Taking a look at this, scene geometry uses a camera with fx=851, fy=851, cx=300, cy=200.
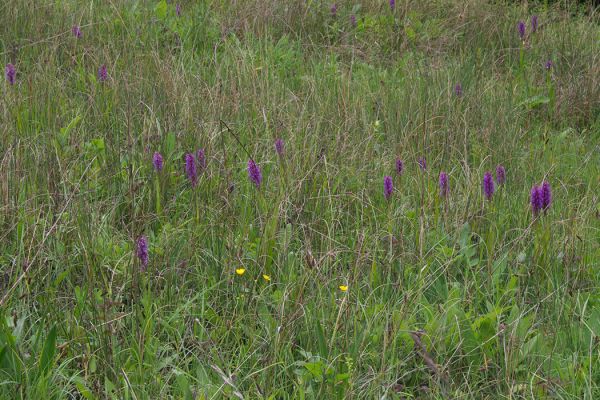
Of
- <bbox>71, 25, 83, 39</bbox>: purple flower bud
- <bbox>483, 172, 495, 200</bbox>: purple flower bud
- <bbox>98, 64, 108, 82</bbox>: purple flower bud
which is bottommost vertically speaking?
<bbox>71, 25, 83, 39</bbox>: purple flower bud

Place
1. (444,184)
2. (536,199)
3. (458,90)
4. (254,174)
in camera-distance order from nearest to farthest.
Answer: (536,199) → (254,174) → (444,184) → (458,90)

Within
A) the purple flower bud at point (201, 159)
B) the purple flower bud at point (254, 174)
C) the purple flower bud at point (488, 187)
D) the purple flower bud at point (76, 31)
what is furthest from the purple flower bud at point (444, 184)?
the purple flower bud at point (76, 31)

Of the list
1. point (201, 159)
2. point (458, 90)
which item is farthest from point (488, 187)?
point (458, 90)

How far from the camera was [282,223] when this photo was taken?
2914mm

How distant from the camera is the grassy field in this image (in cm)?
213

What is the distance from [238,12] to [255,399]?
396cm

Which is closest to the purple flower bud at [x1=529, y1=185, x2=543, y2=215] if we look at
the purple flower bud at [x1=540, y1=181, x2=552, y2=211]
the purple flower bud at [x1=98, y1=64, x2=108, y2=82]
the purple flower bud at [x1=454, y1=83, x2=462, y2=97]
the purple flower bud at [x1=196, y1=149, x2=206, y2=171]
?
the purple flower bud at [x1=540, y1=181, x2=552, y2=211]

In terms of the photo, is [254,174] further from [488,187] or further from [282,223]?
[488,187]

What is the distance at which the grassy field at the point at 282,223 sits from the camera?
6.98ft

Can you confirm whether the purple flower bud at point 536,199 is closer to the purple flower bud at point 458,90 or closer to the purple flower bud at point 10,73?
the purple flower bud at point 458,90

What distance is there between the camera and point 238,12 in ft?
18.4

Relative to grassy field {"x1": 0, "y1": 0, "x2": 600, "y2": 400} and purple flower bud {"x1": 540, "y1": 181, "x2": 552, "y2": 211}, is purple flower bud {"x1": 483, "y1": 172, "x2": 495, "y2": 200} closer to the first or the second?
grassy field {"x1": 0, "y1": 0, "x2": 600, "y2": 400}

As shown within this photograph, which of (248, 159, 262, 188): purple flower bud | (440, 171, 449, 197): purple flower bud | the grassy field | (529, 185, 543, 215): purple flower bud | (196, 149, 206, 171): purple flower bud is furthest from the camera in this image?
(196, 149, 206, 171): purple flower bud

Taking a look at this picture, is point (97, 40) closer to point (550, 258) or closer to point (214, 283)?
point (214, 283)
